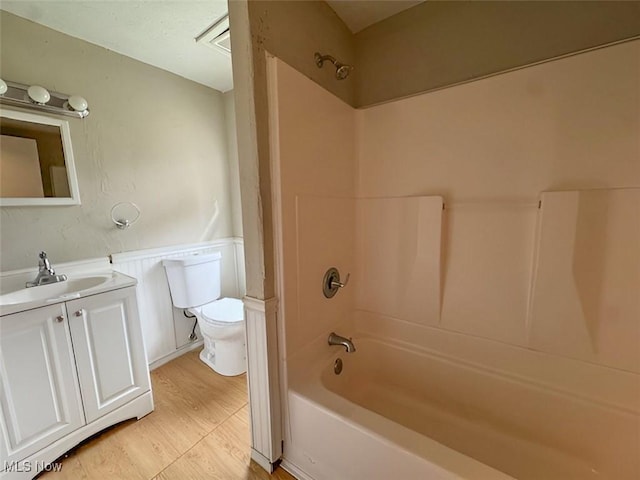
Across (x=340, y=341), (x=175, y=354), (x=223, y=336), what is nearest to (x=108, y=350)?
(x=223, y=336)

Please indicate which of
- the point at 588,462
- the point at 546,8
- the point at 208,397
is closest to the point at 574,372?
the point at 588,462

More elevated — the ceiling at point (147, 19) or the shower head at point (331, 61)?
the ceiling at point (147, 19)

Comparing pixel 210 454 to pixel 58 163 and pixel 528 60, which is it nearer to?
pixel 58 163

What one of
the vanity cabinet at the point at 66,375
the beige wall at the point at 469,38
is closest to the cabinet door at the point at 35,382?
the vanity cabinet at the point at 66,375

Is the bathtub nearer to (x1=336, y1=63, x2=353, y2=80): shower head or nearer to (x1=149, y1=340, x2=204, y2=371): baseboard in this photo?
(x1=149, y1=340, x2=204, y2=371): baseboard

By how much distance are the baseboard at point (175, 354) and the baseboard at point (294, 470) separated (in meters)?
1.34

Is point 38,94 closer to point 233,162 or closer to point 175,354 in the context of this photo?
point 233,162

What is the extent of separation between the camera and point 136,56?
1796 mm

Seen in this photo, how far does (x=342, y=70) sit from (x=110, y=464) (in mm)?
2295

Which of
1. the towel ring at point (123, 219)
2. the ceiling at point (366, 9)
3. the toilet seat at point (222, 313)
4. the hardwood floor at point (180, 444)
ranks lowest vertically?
the hardwood floor at point (180, 444)

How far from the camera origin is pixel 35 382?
1.18 meters

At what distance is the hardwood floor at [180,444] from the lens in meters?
1.22

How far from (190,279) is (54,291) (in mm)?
729

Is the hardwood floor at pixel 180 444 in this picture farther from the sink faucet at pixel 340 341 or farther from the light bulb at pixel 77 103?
the light bulb at pixel 77 103
